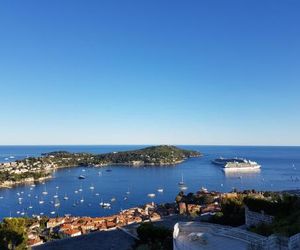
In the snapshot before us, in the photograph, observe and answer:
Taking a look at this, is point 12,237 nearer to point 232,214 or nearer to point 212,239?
point 232,214

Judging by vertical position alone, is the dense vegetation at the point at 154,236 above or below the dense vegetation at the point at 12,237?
above

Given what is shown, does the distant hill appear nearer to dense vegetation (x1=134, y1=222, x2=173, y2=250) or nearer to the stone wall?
dense vegetation (x1=134, y1=222, x2=173, y2=250)

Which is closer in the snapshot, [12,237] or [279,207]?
[279,207]

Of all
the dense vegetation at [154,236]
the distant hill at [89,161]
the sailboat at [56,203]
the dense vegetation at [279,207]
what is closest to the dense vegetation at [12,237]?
the dense vegetation at [154,236]

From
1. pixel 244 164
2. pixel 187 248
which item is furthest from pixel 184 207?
pixel 244 164

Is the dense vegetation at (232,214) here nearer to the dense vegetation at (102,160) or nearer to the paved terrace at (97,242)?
the paved terrace at (97,242)

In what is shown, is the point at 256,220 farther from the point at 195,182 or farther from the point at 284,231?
the point at 195,182

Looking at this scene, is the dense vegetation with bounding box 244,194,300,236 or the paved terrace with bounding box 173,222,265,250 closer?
the paved terrace with bounding box 173,222,265,250

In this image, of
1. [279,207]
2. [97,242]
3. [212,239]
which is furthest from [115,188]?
[212,239]

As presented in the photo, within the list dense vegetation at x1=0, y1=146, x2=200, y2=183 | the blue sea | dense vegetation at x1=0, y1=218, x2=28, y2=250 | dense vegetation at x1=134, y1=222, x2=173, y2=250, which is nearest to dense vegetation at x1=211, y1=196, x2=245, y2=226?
dense vegetation at x1=134, y1=222, x2=173, y2=250

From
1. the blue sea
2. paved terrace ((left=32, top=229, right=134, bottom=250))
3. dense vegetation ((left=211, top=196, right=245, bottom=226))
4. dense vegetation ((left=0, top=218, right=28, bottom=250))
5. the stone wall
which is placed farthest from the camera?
the blue sea

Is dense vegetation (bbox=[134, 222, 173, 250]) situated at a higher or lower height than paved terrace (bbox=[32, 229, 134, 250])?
higher

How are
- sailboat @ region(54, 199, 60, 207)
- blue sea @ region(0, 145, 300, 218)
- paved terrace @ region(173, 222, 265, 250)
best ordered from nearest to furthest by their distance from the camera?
paved terrace @ region(173, 222, 265, 250)
blue sea @ region(0, 145, 300, 218)
sailboat @ region(54, 199, 60, 207)

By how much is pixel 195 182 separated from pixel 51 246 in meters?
50.1
